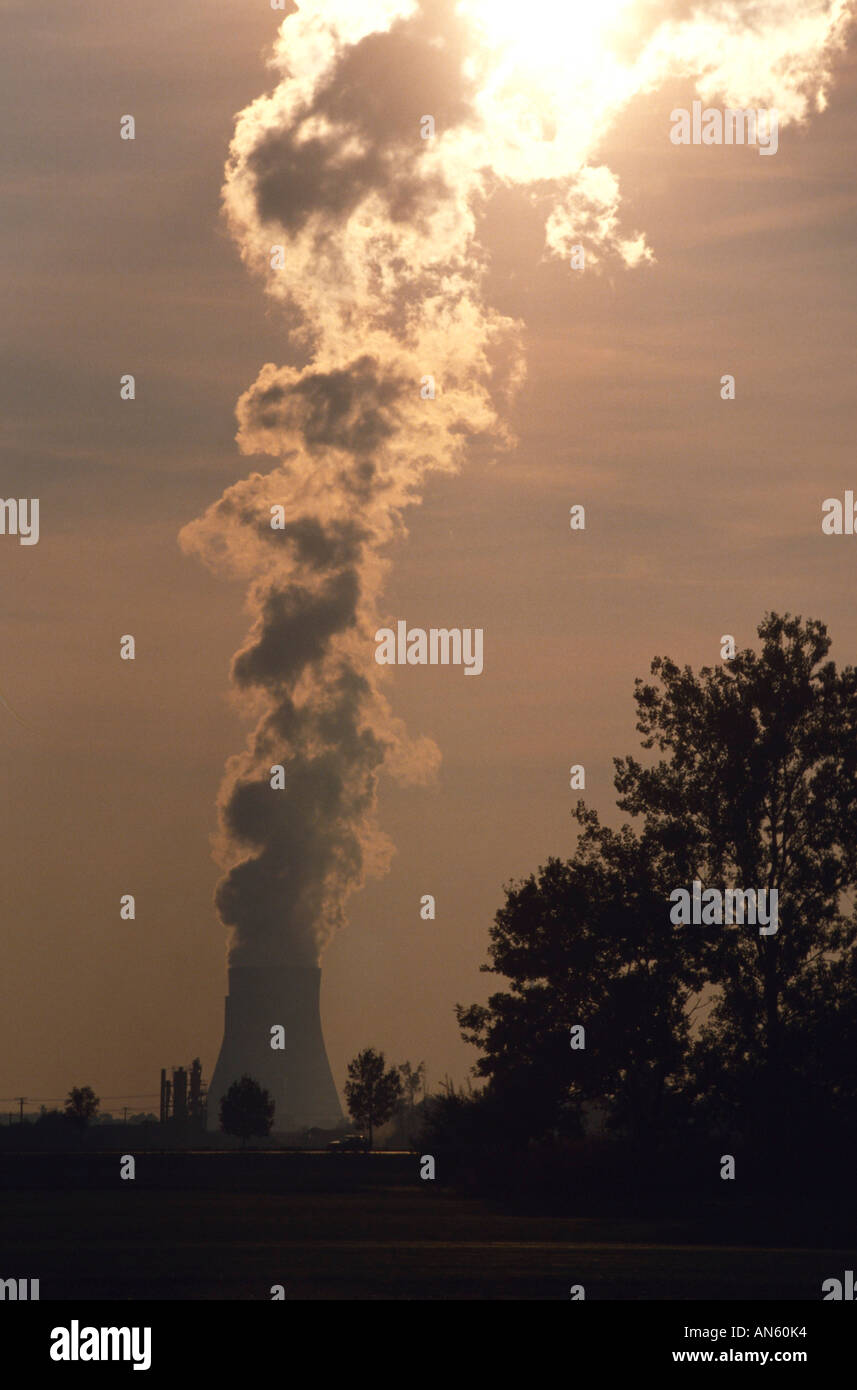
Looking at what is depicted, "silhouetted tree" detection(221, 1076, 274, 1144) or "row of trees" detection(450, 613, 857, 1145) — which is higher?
"row of trees" detection(450, 613, 857, 1145)

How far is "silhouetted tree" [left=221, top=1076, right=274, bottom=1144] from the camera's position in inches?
4259

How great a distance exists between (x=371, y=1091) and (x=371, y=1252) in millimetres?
92595

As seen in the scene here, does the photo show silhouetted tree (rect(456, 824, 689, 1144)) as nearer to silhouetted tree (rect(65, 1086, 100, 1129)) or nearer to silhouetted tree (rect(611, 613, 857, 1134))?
silhouetted tree (rect(611, 613, 857, 1134))

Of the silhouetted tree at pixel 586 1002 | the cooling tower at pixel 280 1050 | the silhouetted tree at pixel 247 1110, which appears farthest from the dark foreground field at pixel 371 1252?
the cooling tower at pixel 280 1050

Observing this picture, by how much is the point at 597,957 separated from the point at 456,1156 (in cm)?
838

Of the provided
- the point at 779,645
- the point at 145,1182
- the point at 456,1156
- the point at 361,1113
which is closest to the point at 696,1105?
the point at 456,1156

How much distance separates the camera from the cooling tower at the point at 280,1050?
372 ft

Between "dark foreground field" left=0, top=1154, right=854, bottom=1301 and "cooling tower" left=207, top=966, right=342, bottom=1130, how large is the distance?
71.8 meters

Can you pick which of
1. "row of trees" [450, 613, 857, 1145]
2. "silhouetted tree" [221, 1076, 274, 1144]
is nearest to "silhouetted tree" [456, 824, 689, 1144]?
"row of trees" [450, 613, 857, 1145]

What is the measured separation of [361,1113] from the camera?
113312 millimetres

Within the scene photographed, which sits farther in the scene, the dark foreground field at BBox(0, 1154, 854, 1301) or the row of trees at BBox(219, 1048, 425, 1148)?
the row of trees at BBox(219, 1048, 425, 1148)

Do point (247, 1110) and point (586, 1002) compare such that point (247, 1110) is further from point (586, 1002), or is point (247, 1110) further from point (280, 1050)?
point (586, 1002)
